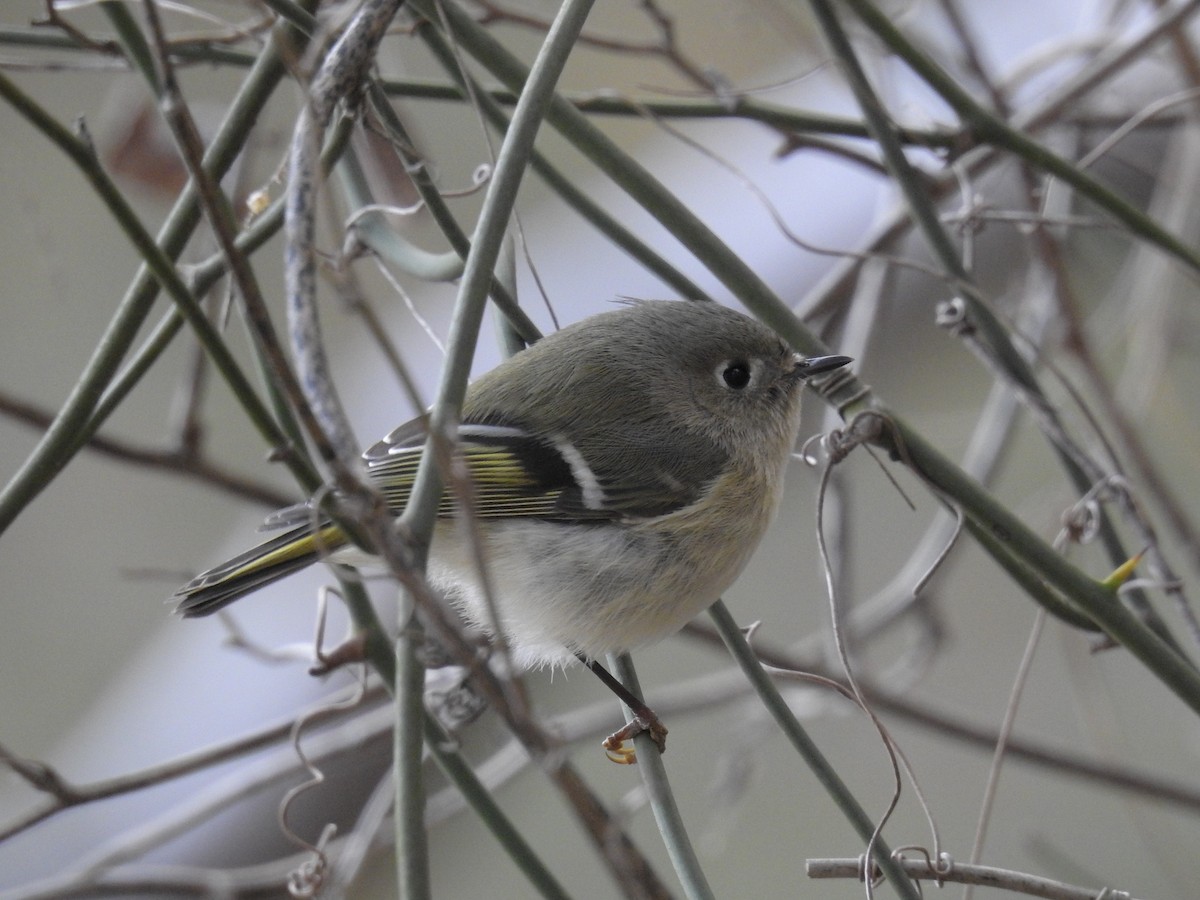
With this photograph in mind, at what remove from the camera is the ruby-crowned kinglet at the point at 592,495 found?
1026 millimetres

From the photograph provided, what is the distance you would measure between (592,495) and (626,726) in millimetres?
205

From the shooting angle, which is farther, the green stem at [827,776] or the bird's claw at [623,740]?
the bird's claw at [623,740]

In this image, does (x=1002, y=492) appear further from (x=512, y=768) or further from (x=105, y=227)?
(x=105, y=227)

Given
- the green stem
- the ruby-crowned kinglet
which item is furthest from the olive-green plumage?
the green stem

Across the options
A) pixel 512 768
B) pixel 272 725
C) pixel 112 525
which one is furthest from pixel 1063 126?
pixel 112 525

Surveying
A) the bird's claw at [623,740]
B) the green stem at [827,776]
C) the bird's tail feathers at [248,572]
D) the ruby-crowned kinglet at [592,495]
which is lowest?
the bird's claw at [623,740]

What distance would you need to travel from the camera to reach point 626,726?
1.02m

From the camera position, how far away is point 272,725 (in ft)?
3.67

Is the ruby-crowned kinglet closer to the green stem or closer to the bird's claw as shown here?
the bird's claw

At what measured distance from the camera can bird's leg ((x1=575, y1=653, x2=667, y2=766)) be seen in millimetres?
932

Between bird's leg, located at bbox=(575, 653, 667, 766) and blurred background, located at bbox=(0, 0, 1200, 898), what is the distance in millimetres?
46

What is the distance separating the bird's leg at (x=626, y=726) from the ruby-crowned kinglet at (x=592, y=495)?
0.02 m

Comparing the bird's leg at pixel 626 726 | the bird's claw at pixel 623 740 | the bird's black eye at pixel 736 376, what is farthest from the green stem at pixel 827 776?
the bird's black eye at pixel 736 376

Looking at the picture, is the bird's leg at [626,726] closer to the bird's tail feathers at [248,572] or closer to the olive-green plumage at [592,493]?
the olive-green plumage at [592,493]
